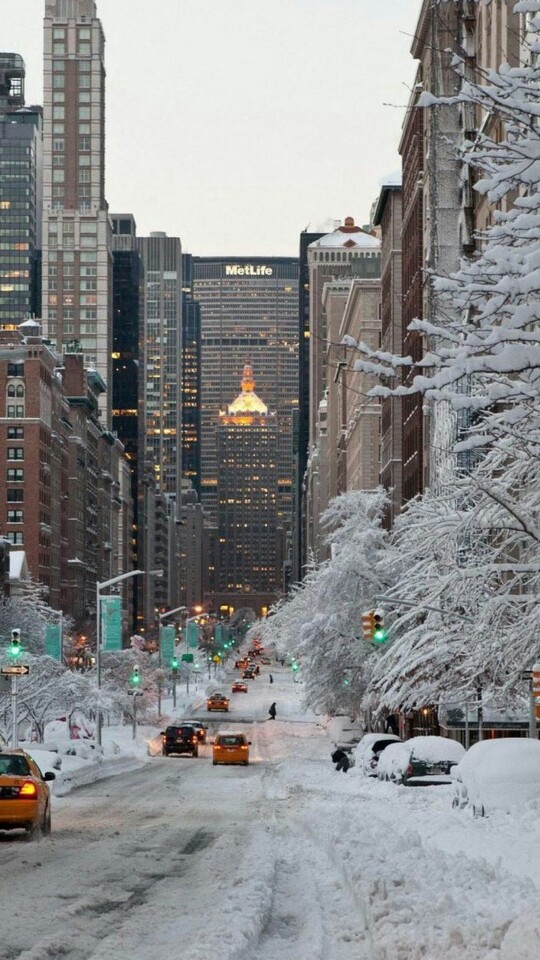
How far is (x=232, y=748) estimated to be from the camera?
59.7 metres

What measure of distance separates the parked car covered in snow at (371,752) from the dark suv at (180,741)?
63.8 ft

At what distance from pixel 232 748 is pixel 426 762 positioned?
72.2 ft

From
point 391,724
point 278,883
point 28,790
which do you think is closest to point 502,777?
point 278,883

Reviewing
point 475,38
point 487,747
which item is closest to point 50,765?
point 487,747

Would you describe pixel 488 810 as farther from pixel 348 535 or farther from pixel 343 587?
pixel 348 535

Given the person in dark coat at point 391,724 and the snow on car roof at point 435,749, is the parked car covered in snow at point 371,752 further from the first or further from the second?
the person in dark coat at point 391,724

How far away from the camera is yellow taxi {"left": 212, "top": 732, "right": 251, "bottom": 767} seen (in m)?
59.6

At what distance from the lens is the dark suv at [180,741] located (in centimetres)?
6969

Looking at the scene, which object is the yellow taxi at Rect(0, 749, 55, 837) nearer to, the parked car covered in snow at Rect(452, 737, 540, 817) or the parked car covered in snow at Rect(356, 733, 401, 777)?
the parked car covered in snow at Rect(452, 737, 540, 817)

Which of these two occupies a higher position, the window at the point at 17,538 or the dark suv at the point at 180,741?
the window at the point at 17,538

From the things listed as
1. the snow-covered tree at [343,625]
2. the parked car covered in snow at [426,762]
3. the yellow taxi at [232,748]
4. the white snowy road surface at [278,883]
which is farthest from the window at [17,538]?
Result: the white snowy road surface at [278,883]

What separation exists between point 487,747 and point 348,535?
45.6 metres

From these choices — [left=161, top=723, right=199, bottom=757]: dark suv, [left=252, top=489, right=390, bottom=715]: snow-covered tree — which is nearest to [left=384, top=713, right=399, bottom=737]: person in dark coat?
[left=252, top=489, right=390, bottom=715]: snow-covered tree

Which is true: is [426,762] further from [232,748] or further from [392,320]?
[392,320]
